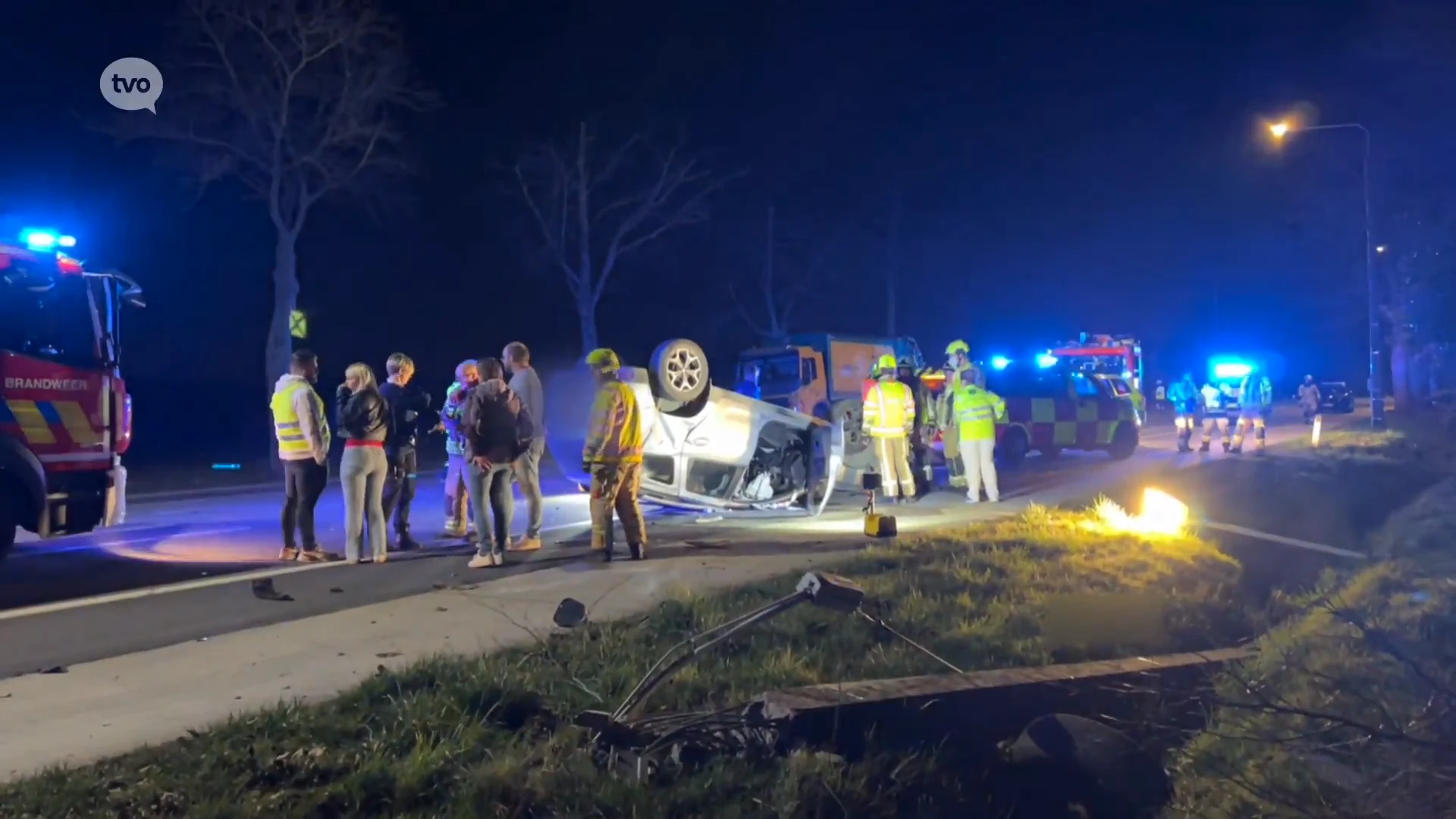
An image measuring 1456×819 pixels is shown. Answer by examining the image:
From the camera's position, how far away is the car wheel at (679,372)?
10539mm

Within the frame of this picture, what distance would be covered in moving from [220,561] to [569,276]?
22.9 metres

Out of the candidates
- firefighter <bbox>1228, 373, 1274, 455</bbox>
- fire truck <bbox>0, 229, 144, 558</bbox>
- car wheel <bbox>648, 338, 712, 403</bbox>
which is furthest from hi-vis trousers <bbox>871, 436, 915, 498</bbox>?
firefighter <bbox>1228, 373, 1274, 455</bbox>

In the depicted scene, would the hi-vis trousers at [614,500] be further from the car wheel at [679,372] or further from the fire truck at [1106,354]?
the fire truck at [1106,354]

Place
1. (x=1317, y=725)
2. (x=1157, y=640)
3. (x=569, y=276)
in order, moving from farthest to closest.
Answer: (x=569, y=276) < (x=1157, y=640) < (x=1317, y=725)

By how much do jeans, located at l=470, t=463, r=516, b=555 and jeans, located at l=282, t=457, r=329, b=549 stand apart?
46.5 inches

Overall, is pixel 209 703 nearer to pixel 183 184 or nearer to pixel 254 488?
pixel 254 488

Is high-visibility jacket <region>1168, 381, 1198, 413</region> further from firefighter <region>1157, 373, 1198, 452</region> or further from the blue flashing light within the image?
the blue flashing light

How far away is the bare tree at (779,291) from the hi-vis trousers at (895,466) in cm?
2524

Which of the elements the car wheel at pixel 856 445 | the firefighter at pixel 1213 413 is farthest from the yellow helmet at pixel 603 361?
the firefighter at pixel 1213 413

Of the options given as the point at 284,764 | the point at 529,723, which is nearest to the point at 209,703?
the point at 284,764

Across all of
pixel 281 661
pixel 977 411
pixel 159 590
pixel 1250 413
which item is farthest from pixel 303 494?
pixel 1250 413

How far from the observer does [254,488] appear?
17359 mm

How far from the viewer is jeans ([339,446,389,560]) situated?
868 cm

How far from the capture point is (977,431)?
13000 millimetres
